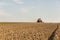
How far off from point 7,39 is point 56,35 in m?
6.38

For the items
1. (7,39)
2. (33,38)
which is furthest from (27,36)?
(7,39)

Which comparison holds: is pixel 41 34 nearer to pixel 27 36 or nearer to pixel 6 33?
pixel 27 36

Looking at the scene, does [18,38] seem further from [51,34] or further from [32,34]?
[51,34]

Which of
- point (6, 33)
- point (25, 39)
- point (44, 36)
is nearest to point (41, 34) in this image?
point (44, 36)

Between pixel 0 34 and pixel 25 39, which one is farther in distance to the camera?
pixel 0 34

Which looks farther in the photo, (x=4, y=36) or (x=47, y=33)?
(x=47, y=33)

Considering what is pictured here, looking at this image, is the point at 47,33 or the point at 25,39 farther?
the point at 47,33

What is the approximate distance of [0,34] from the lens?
23.8m

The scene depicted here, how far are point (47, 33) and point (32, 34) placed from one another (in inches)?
83.6

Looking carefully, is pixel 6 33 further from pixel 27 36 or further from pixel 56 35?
pixel 56 35

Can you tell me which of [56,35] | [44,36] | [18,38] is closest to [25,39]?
[18,38]

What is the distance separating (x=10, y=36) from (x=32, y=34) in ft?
9.71

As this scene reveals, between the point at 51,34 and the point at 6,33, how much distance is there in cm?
588

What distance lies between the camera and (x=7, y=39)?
22.0 meters
